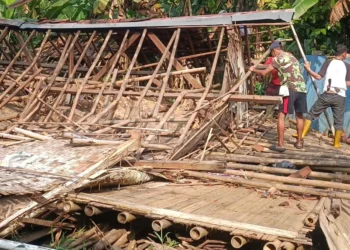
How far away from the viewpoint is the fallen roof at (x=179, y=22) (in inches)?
280

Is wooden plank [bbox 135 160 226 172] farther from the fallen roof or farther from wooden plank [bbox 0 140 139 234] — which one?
the fallen roof

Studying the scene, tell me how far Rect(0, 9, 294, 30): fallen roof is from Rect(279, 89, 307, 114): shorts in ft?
3.41

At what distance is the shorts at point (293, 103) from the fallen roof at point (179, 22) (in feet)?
3.41

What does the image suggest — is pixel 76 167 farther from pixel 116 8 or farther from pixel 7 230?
pixel 116 8

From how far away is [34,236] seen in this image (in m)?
4.58

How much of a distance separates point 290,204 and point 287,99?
8.55ft

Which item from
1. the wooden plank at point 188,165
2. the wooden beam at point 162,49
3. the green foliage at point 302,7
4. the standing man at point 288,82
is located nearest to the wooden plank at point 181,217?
the wooden plank at point 188,165

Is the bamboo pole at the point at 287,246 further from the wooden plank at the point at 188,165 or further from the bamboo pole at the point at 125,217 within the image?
the wooden plank at the point at 188,165

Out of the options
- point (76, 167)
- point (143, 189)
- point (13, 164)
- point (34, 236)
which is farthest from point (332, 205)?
point (13, 164)

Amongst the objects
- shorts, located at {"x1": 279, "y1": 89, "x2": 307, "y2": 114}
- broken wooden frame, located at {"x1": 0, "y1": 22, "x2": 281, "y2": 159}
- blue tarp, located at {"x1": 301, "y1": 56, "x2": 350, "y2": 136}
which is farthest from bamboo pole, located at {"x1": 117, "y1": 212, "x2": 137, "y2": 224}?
blue tarp, located at {"x1": 301, "y1": 56, "x2": 350, "y2": 136}

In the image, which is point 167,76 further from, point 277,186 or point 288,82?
point 277,186

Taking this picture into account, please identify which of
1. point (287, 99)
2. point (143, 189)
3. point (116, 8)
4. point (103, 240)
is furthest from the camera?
point (116, 8)

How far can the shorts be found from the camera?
7.04 m

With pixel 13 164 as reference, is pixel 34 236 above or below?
below
